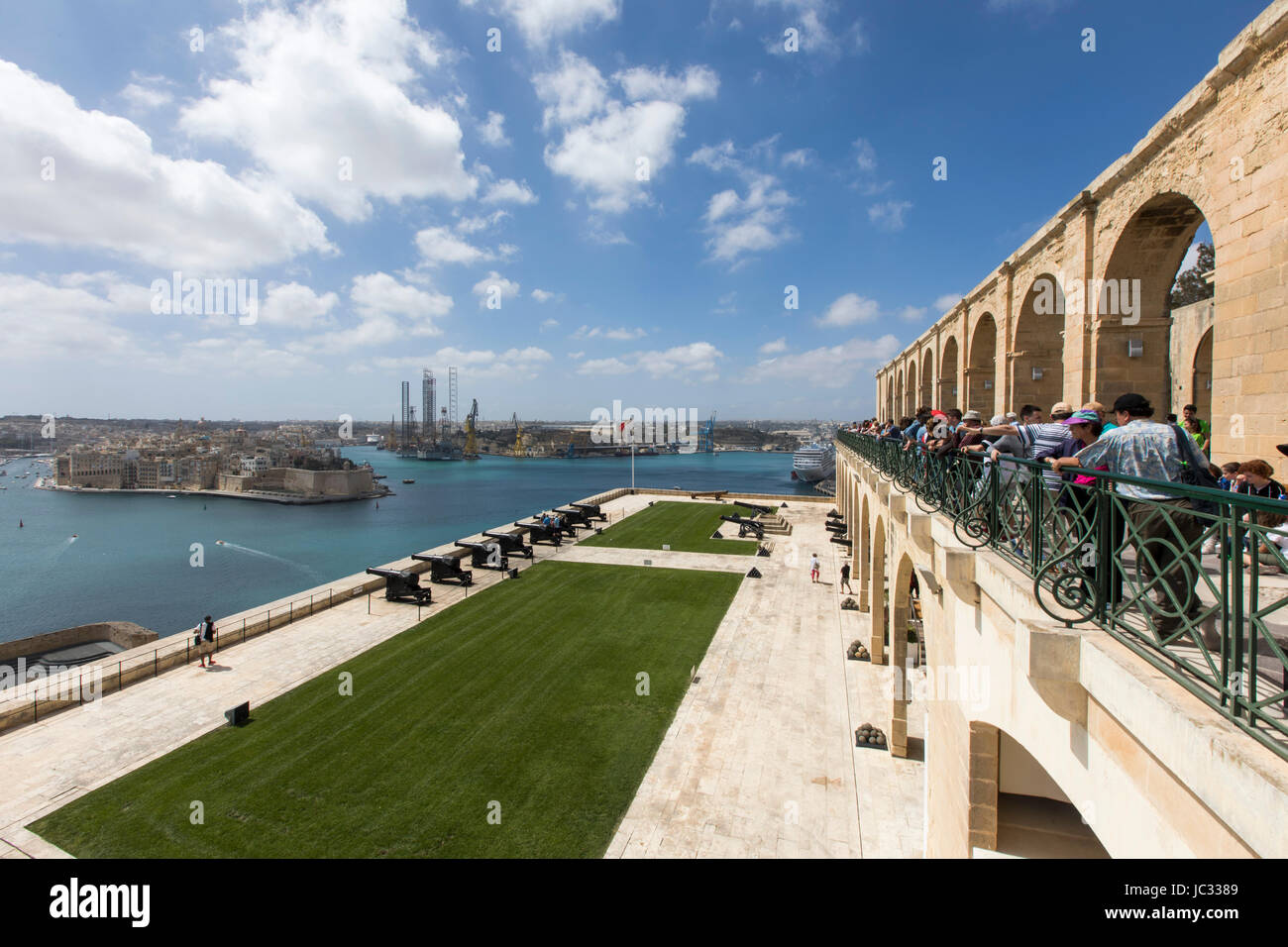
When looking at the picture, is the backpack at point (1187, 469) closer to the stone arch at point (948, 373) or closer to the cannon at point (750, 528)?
the stone arch at point (948, 373)

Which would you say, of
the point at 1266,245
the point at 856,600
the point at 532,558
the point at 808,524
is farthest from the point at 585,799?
the point at 808,524

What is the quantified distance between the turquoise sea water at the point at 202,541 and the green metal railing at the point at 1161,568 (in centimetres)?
3889

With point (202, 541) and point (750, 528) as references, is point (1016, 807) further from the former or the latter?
point (202, 541)

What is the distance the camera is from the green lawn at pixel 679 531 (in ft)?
104

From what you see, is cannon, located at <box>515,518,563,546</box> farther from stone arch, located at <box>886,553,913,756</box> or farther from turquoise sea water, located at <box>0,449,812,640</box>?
stone arch, located at <box>886,553,913,756</box>

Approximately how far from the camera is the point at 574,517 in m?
36.1

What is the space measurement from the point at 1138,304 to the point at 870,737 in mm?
9166

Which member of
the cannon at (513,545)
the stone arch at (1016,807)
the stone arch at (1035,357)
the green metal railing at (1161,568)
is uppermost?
the stone arch at (1035,357)

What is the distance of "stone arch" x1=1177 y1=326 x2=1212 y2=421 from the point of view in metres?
14.9

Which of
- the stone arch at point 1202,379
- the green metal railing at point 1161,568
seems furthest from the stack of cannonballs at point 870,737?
the stone arch at point 1202,379

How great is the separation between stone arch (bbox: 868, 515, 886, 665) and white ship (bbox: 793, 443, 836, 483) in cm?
8021

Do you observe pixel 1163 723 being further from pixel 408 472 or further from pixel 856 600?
pixel 408 472

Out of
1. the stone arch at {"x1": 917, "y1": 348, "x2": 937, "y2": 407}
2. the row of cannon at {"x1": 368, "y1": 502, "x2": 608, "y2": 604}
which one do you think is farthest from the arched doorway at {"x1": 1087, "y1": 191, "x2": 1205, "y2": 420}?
the row of cannon at {"x1": 368, "y1": 502, "x2": 608, "y2": 604}
